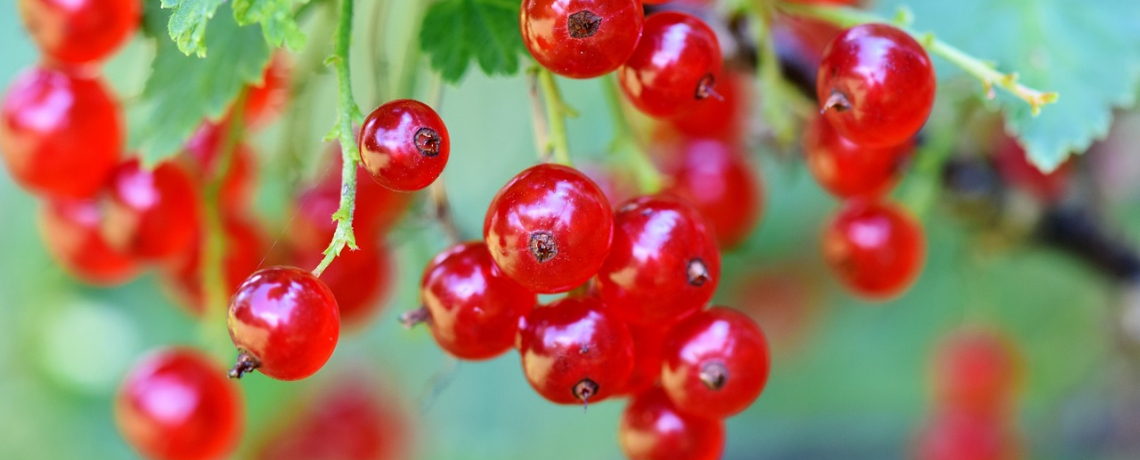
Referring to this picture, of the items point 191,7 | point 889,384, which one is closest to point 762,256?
point 889,384

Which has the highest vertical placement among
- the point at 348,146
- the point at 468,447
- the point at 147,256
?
the point at 468,447

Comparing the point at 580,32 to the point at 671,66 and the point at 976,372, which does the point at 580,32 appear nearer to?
Result: the point at 671,66

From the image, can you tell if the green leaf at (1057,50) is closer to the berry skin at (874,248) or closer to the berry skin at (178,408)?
the berry skin at (874,248)

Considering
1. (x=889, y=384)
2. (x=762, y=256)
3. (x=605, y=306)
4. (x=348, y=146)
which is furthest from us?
(x=889, y=384)

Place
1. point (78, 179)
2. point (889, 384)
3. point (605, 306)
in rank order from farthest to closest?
point (889, 384) → point (78, 179) → point (605, 306)

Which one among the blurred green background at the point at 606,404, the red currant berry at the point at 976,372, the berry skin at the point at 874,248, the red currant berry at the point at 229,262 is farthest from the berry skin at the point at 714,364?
the red currant berry at the point at 976,372

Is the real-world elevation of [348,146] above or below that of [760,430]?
below

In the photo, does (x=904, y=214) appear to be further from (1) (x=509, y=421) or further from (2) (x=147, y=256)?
(1) (x=509, y=421)
